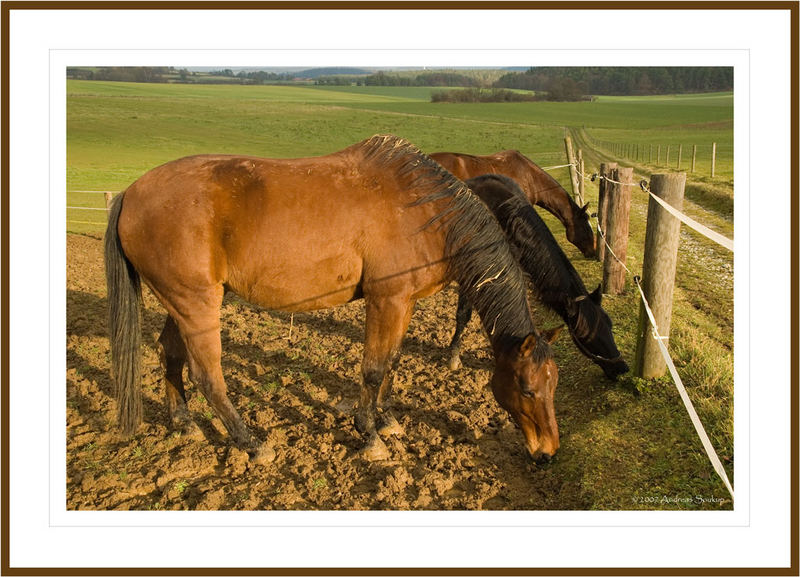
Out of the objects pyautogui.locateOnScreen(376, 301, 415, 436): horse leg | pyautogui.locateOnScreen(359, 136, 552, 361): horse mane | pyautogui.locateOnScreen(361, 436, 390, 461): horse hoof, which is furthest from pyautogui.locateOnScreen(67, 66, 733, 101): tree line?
pyautogui.locateOnScreen(361, 436, 390, 461): horse hoof

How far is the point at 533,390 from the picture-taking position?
369 cm

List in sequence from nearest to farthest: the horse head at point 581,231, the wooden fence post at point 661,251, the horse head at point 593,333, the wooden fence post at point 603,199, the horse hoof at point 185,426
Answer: the wooden fence post at point 661,251
the horse hoof at point 185,426
the horse head at point 593,333
the wooden fence post at point 603,199
the horse head at point 581,231

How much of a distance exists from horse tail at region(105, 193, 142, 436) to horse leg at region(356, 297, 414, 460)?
1840 millimetres

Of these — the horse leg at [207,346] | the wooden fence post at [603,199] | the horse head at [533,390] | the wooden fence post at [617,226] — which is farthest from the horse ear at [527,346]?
the wooden fence post at [603,199]

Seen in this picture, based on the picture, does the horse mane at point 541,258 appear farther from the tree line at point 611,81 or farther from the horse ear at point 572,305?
the tree line at point 611,81

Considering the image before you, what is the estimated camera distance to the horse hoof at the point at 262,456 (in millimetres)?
4000

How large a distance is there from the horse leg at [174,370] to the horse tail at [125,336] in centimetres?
24

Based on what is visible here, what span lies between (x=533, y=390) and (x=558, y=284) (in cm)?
157

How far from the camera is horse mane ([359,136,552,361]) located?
395cm

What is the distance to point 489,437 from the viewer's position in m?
4.35

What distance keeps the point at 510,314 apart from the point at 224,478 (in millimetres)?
2488

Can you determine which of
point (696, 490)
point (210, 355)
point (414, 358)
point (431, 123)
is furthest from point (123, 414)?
point (431, 123)

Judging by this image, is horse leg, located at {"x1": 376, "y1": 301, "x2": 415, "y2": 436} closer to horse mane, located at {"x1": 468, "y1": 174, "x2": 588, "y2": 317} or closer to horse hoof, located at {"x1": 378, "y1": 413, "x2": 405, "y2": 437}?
horse hoof, located at {"x1": 378, "y1": 413, "x2": 405, "y2": 437}

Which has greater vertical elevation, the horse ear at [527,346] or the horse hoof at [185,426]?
the horse ear at [527,346]
